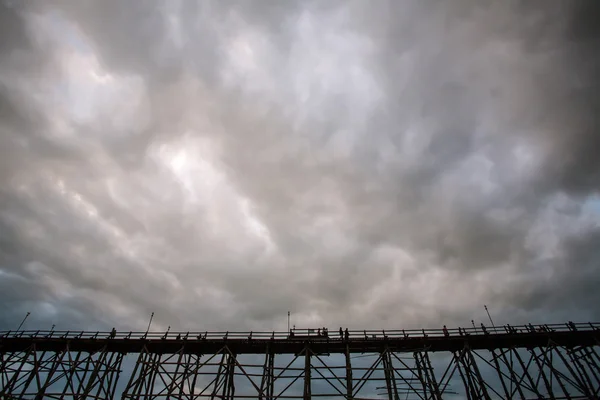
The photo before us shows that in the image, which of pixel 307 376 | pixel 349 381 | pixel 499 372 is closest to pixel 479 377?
pixel 499 372

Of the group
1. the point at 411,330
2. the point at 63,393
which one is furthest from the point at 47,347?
the point at 411,330

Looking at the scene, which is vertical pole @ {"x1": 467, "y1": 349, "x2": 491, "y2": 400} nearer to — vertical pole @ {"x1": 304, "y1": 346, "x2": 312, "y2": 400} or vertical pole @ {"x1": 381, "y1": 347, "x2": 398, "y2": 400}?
vertical pole @ {"x1": 381, "y1": 347, "x2": 398, "y2": 400}

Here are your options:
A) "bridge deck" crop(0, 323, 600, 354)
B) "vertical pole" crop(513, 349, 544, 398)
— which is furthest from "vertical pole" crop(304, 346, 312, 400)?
"vertical pole" crop(513, 349, 544, 398)

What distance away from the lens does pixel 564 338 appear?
2362 cm

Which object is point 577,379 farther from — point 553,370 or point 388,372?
point 388,372

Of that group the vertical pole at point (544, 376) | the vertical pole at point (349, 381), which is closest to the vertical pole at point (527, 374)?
the vertical pole at point (544, 376)

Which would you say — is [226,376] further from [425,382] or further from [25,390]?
[25,390]

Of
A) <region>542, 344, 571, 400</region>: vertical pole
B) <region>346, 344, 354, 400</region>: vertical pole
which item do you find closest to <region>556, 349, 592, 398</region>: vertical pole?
<region>542, 344, 571, 400</region>: vertical pole

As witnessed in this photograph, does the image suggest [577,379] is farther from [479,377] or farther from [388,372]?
[388,372]

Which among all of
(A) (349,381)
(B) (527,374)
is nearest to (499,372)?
(B) (527,374)

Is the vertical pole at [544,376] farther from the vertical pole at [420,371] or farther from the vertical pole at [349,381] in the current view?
the vertical pole at [349,381]

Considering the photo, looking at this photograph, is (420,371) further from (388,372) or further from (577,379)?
(577,379)

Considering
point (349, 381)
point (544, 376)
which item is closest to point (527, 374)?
point (544, 376)

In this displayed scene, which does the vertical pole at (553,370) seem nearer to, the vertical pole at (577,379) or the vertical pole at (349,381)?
the vertical pole at (577,379)
